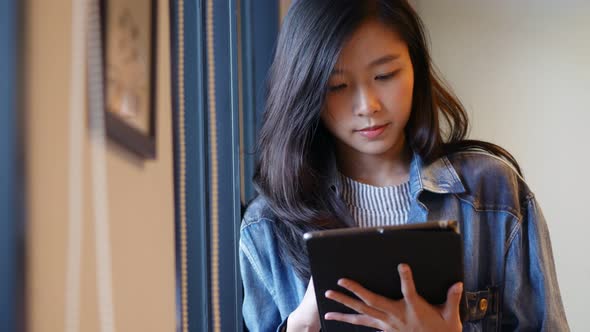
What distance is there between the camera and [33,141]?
1.85 ft

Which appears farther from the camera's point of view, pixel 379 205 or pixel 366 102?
pixel 379 205

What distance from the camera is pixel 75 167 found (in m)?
0.63

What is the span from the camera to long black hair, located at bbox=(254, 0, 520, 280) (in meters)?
0.97

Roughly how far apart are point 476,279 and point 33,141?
0.66 metres

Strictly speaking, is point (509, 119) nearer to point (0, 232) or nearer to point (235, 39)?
point (235, 39)

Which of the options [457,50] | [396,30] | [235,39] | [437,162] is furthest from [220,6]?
[457,50]

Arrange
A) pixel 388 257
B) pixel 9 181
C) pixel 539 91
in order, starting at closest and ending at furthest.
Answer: pixel 9 181
pixel 388 257
pixel 539 91

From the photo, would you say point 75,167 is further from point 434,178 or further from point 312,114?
point 434,178

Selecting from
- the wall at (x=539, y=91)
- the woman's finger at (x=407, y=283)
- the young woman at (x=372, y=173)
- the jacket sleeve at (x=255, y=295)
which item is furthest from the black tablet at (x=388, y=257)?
the wall at (x=539, y=91)

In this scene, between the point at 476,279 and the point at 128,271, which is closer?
the point at 128,271

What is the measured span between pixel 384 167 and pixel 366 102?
167mm

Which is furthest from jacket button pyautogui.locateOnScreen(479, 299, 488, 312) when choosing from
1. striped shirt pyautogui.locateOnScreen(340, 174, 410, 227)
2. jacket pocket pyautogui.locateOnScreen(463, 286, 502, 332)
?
striped shirt pyautogui.locateOnScreen(340, 174, 410, 227)

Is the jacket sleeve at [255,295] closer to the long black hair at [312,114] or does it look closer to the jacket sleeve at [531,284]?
the long black hair at [312,114]

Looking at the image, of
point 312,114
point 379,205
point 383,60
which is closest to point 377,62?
point 383,60
